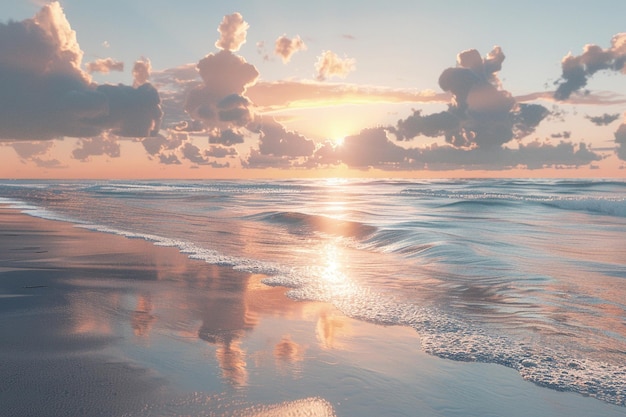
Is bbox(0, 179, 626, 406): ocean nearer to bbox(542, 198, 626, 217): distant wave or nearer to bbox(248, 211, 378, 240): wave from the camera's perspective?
bbox(248, 211, 378, 240): wave

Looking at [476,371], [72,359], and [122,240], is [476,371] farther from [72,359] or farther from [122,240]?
[122,240]

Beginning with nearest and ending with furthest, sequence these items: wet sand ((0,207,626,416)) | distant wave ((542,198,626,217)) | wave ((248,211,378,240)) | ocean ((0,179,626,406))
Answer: wet sand ((0,207,626,416)) < ocean ((0,179,626,406)) < wave ((248,211,378,240)) < distant wave ((542,198,626,217))

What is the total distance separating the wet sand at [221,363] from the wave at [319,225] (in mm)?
9678

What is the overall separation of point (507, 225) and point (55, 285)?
1856 centimetres

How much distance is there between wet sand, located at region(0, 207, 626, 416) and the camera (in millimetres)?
4148

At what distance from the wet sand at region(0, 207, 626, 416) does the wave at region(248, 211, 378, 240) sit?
9.68 metres

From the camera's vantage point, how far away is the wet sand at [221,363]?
415 centimetres

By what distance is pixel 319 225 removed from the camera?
68.6 ft

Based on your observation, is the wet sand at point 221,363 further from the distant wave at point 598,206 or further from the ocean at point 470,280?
the distant wave at point 598,206

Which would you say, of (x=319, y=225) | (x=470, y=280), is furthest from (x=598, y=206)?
(x=470, y=280)

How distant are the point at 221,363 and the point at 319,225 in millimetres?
15962

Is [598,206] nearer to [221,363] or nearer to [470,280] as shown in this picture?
[470,280]

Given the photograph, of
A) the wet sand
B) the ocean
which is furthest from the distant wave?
the wet sand

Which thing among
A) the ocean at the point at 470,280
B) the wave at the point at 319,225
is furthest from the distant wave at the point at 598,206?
the wave at the point at 319,225
